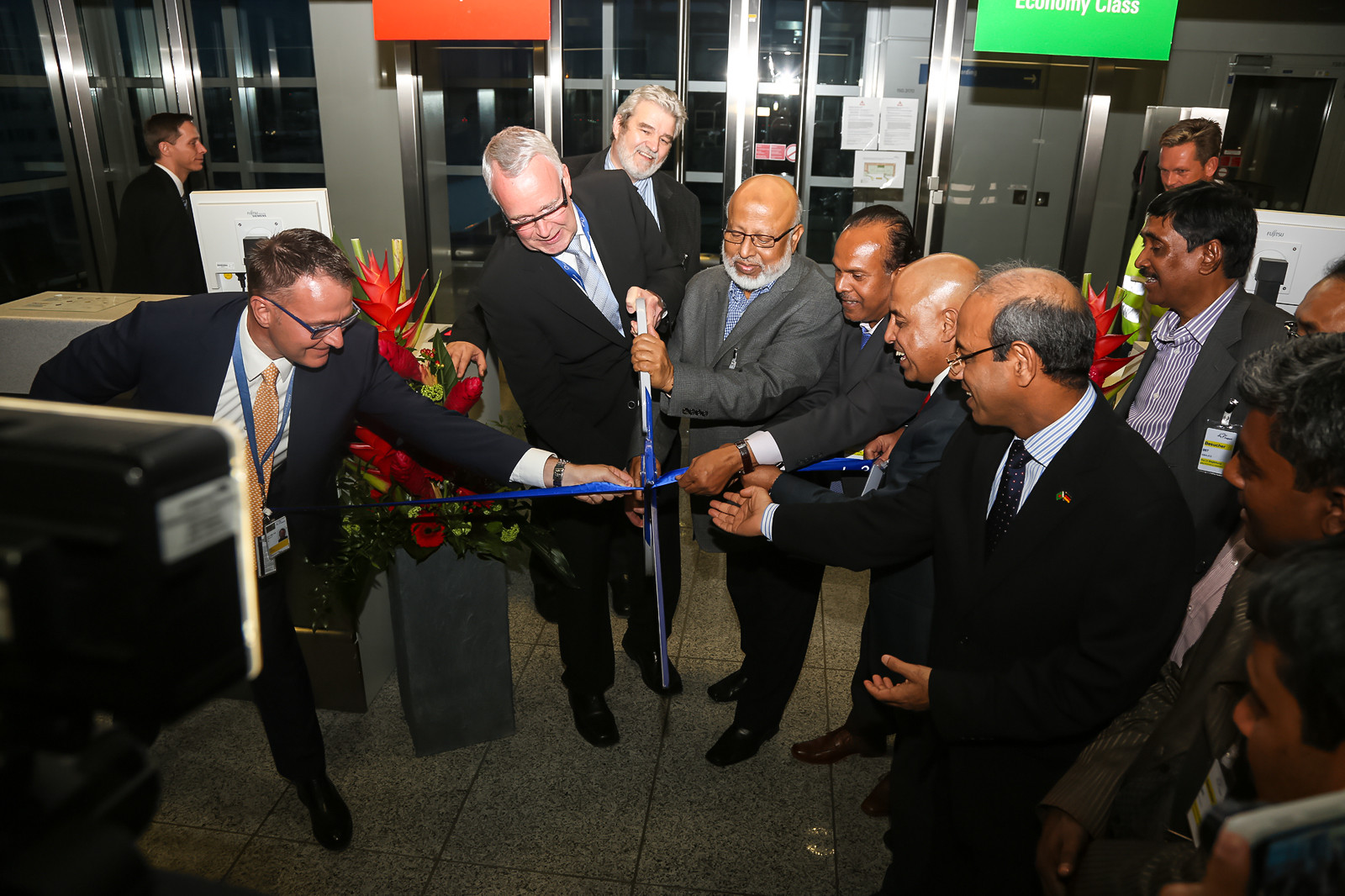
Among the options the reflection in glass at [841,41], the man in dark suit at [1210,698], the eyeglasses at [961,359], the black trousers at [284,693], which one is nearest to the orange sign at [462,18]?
the reflection in glass at [841,41]

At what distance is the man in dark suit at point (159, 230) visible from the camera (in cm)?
455

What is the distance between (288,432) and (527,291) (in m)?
0.83

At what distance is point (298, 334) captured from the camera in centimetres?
196

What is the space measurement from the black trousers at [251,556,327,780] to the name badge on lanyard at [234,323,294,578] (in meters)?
0.09

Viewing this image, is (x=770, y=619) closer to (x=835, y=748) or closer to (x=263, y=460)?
(x=835, y=748)

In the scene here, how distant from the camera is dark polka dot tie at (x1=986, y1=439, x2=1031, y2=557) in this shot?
1692mm

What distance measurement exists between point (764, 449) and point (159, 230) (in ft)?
13.1

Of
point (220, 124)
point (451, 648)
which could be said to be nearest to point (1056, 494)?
point (451, 648)

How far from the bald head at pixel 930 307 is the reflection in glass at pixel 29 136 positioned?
7383 millimetres

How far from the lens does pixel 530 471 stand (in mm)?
2375

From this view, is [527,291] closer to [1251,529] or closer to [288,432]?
[288,432]

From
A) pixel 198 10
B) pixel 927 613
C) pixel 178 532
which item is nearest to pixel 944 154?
pixel 927 613

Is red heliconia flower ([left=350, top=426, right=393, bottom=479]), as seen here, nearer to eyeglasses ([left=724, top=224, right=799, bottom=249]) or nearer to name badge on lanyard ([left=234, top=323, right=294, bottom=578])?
name badge on lanyard ([left=234, top=323, right=294, bottom=578])

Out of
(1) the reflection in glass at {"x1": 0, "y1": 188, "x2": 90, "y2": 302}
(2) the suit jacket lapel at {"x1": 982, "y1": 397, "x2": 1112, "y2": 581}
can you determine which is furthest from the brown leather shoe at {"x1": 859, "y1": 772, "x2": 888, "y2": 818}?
(1) the reflection in glass at {"x1": 0, "y1": 188, "x2": 90, "y2": 302}
